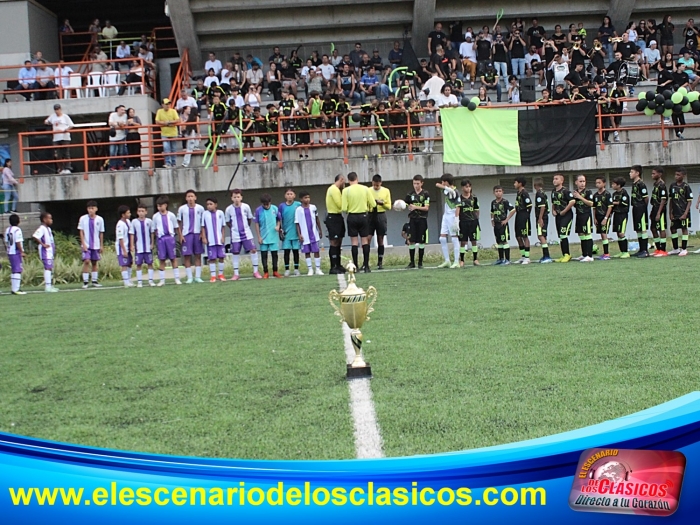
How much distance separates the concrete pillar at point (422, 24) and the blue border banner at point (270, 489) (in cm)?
3025

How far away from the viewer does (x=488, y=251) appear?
22547 millimetres

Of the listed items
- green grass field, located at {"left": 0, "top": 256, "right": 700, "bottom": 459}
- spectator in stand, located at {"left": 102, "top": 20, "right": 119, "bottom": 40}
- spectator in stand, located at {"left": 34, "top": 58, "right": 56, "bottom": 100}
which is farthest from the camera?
spectator in stand, located at {"left": 102, "top": 20, "right": 119, "bottom": 40}

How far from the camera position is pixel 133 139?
26141 mm

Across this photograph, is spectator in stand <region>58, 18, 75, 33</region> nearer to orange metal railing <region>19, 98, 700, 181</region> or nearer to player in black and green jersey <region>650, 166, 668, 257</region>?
orange metal railing <region>19, 98, 700, 181</region>

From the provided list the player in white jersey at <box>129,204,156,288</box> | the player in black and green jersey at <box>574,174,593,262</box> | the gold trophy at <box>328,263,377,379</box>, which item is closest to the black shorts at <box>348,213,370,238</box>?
the player in white jersey at <box>129,204,156,288</box>

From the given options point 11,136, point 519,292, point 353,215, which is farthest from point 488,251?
point 11,136

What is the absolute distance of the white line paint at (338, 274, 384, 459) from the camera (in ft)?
13.9

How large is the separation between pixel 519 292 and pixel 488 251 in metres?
10.8

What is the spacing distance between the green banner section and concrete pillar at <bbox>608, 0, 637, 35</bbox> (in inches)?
420

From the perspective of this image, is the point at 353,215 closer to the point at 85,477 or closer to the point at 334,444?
the point at 334,444

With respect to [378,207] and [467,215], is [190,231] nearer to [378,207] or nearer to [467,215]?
[378,207]

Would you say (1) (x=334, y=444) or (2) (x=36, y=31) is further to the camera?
(2) (x=36, y=31)

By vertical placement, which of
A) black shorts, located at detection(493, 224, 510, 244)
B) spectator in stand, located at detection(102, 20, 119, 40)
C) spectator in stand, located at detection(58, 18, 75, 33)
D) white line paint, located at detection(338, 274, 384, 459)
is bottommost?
white line paint, located at detection(338, 274, 384, 459)

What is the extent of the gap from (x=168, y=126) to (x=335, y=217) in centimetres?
998
